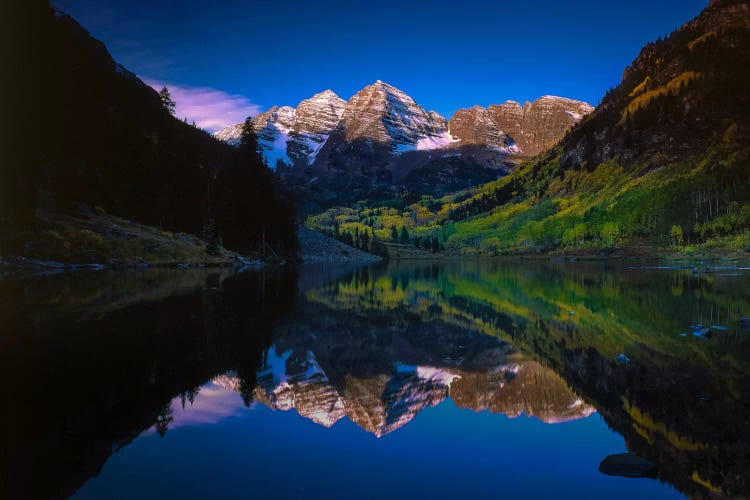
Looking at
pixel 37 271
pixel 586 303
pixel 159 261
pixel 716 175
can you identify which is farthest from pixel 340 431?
pixel 716 175

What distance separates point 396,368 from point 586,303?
26525 millimetres

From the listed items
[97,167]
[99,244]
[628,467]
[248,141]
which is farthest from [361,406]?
[248,141]

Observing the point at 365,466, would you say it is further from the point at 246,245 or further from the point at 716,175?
the point at 716,175

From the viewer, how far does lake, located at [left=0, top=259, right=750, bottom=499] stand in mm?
9766

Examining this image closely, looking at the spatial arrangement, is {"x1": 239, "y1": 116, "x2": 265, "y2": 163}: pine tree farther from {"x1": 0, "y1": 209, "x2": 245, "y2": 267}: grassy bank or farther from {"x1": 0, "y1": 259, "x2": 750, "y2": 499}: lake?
{"x1": 0, "y1": 259, "x2": 750, "y2": 499}: lake

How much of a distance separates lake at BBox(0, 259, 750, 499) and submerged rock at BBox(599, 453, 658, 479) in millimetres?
172

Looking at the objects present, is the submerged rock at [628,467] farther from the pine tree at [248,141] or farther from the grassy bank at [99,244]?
the pine tree at [248,141]

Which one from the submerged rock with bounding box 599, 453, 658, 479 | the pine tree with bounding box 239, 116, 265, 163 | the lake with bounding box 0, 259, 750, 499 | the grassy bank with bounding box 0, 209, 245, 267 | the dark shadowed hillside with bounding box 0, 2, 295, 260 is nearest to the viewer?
the lake with bounding box 0, 259, 750, 499

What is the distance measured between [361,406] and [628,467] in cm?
704

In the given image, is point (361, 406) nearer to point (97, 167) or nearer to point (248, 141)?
point (97, 167)

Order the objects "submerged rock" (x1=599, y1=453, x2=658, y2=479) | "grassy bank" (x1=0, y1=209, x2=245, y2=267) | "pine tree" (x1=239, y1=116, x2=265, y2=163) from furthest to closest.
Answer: "pine tree" (x1=239, y1=116, x2=265, y2=163), "grassy bank" (x1=0, y1=209, x2=245, y2=267), "submerged rock" (x1=599, y1=453, x2=658, y2=479)

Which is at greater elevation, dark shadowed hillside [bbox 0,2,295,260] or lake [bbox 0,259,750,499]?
dark shadowed hillside [bbox 0,2,295,260]

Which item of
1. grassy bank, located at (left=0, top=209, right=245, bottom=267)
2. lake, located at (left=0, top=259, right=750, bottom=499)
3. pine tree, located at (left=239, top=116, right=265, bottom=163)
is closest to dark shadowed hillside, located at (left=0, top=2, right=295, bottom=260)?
pine tree, located at (left=239, top=116, right=265, bottom=163)

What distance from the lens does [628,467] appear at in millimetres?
10312
